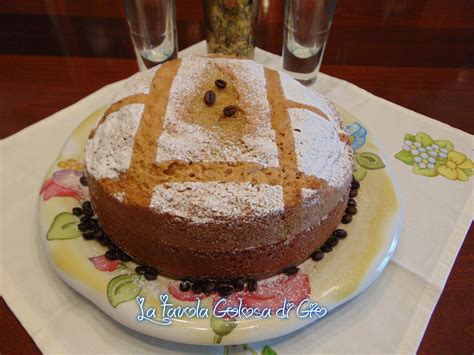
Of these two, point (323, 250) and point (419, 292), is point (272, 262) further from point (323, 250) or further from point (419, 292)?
point (419, 292)

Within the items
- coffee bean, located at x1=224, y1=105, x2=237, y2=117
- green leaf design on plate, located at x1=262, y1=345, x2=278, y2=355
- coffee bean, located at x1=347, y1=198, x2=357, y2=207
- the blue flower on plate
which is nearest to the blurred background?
the blue flower on plate

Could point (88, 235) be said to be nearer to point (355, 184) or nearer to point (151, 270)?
point (151, 270)

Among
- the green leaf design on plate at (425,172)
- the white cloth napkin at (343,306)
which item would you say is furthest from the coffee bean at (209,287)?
the green leaf design on plate at (425,172)

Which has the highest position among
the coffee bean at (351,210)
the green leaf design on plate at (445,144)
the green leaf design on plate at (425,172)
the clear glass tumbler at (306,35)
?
the clear glass tumbler at (306,35)

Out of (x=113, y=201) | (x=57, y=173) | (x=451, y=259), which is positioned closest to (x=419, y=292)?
(x=451, y=259)

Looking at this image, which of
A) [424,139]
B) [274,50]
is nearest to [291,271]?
[424,139]

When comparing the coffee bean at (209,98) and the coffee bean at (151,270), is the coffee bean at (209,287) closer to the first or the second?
the coffee bean at (151,270)
